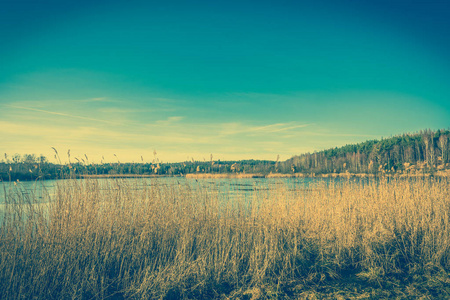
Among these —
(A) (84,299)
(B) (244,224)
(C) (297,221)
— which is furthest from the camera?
(C) (297,221)

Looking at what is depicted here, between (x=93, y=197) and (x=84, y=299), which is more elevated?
(x=93, y=197)

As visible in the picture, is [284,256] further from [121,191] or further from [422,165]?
[422,165]

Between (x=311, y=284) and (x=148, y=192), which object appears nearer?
(x=311, y=284)

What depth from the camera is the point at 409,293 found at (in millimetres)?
4254

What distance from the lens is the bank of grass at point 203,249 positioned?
424 centimetres

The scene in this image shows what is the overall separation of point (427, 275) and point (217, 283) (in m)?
3.81

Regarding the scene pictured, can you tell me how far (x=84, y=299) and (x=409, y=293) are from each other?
508 cm

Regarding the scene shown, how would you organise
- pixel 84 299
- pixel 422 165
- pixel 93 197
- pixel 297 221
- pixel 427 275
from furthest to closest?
pixel 422 165 → pixel 297 221 → pixel 93 197 → pixel 427 275 → pixel 84 299

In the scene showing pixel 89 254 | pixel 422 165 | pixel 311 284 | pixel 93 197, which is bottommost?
pixel 311 284

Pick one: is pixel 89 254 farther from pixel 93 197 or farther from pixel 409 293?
pixel 409 293

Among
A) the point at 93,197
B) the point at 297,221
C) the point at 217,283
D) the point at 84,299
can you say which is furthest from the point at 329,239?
the point at 93,197

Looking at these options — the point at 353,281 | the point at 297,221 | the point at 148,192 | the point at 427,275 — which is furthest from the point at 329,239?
the point at 148,192

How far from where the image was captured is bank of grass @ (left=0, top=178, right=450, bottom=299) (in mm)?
4238

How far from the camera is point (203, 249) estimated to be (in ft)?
17.5
